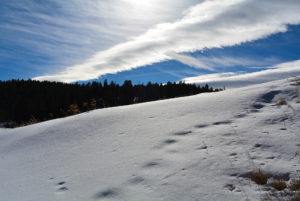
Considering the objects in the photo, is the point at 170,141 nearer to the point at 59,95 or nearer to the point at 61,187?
the point at 61,187

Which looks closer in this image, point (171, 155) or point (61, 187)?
point (61, 187)

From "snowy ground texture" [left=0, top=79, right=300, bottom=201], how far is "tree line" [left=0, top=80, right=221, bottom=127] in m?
26.2

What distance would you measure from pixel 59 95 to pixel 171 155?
1621 inches

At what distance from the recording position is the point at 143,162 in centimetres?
Answer: 233

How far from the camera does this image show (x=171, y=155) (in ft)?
7.75

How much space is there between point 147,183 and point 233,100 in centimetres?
243

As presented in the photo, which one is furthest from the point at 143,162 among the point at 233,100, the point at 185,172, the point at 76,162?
the point at 233,100

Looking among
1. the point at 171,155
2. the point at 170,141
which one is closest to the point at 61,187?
the point at 171,155

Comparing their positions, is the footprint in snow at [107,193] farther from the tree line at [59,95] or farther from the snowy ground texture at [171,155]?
the tree line at [59,95]

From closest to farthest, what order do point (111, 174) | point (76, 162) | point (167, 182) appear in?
1. point (167, 182)
2. point (111, 174)
3. point (76, 162)

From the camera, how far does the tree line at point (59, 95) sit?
114 feet

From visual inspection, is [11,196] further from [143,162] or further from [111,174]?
[143,162]

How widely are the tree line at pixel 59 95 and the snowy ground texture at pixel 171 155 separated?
26180mm

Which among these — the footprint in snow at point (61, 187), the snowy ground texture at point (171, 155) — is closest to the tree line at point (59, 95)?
the snowy ground texture at point (171, 155)
